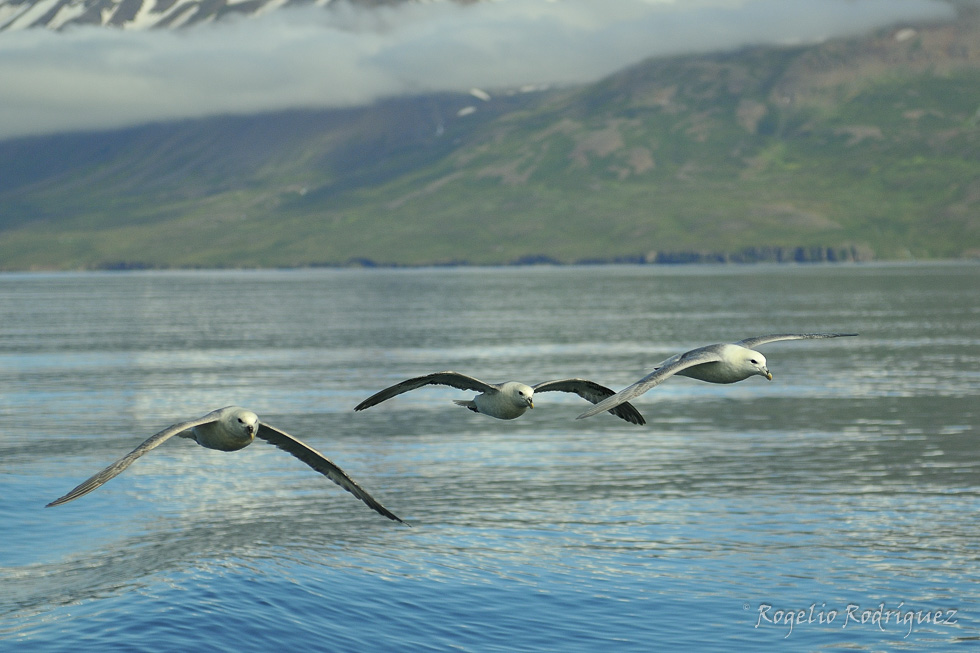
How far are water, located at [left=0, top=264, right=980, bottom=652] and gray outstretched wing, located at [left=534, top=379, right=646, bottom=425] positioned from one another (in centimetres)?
1402

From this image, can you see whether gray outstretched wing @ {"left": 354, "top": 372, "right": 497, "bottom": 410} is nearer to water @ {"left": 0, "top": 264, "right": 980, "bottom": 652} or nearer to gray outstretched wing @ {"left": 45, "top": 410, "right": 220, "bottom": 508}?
gray outstretched wing @ {"left": 45, "top": 410, "right": 220, "bottom": 508}

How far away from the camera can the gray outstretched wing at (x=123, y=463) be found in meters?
20.5

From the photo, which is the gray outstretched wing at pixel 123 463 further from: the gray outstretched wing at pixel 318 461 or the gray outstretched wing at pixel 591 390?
the gray outstretched wing at pixel 591 390

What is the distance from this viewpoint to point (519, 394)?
24.9 m

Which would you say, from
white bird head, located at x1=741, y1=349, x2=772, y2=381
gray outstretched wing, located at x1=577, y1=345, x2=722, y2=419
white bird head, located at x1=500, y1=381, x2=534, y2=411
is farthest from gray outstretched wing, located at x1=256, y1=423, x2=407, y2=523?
white bird head, located at x1=741, y1=349, x2=772, y2=381

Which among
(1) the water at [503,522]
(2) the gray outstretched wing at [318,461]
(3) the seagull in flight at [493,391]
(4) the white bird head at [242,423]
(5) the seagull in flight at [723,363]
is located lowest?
(1) the water at [503,522]

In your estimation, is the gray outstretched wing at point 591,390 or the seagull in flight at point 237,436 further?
the gray outstretched wing at point 591,390

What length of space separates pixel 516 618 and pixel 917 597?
15595 millimetres

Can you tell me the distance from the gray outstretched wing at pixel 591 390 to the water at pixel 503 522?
46.0ft

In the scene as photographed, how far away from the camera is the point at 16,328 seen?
195 metres

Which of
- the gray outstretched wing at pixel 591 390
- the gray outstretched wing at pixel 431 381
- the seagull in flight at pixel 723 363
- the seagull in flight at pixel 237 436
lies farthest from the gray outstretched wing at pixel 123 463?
the seagull in flight at pixel 723 363

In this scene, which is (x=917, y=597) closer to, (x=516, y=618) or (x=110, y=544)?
(x=516, y=618)

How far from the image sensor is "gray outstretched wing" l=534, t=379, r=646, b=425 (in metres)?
26.2

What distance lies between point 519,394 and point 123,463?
8123 millimetres
